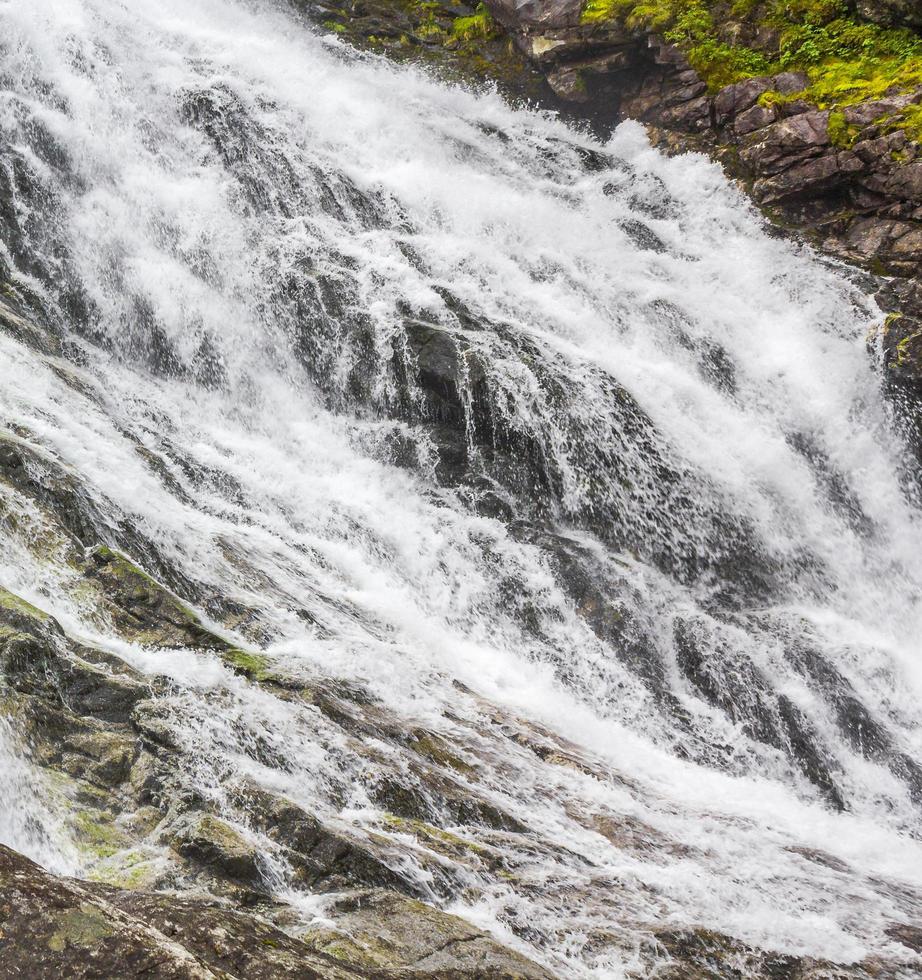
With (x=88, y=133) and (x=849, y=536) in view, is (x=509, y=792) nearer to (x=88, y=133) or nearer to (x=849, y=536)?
(x=849, y=536)

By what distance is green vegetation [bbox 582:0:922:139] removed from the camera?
59.1 ft

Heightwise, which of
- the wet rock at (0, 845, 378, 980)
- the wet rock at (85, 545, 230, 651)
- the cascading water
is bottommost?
the wet rock at (0, 845, 378, 980)

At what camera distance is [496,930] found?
→ 4.95 meters

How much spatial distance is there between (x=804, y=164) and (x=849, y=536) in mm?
8986

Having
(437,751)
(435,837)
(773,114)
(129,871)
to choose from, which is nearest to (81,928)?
(129,871)

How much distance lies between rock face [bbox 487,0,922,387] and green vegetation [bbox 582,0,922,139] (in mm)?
57

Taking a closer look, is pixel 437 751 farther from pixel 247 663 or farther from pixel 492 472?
pixel 492 472

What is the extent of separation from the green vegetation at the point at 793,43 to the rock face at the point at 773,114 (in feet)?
0.19

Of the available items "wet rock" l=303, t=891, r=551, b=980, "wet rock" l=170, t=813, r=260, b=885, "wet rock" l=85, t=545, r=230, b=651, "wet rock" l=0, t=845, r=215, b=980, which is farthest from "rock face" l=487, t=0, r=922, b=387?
"wet rock" l=0, t=845, r=215, b=980

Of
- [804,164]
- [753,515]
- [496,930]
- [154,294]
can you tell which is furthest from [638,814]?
[804,164]

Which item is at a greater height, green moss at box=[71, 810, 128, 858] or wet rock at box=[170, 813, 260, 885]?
wet rock at box=[170, 813, 260, 885]

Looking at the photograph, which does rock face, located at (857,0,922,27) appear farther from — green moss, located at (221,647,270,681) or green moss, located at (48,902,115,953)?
green moss, located at (48,902,115,953)

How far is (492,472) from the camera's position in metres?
12.6

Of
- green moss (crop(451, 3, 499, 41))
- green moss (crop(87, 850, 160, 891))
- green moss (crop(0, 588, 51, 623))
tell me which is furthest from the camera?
green moss (crop(451, 3, 499, 41))
